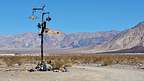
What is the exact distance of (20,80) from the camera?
26891 mm

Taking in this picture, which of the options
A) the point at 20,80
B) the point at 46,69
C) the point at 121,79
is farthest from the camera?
the point at 46,69

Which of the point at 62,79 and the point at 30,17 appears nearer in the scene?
the point at 62,79

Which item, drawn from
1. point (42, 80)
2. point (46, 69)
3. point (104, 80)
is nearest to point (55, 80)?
point (42, 80)

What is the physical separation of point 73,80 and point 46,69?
8799mm

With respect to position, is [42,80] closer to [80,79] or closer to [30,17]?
[80,79]

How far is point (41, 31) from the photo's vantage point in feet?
121

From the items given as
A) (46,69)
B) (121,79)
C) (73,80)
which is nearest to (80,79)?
(73,80)

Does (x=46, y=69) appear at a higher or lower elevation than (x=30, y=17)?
lower

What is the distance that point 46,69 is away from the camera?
3606cm

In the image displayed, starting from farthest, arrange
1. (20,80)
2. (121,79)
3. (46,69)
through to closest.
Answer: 1. (46,69)
2. (121,79)
3. (20,80)

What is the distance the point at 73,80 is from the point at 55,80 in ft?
3.85

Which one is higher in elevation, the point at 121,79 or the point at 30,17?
the point at 30,17

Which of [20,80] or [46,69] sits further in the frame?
[46,69]

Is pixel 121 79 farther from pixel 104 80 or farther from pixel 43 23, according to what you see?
pixel 43 23
